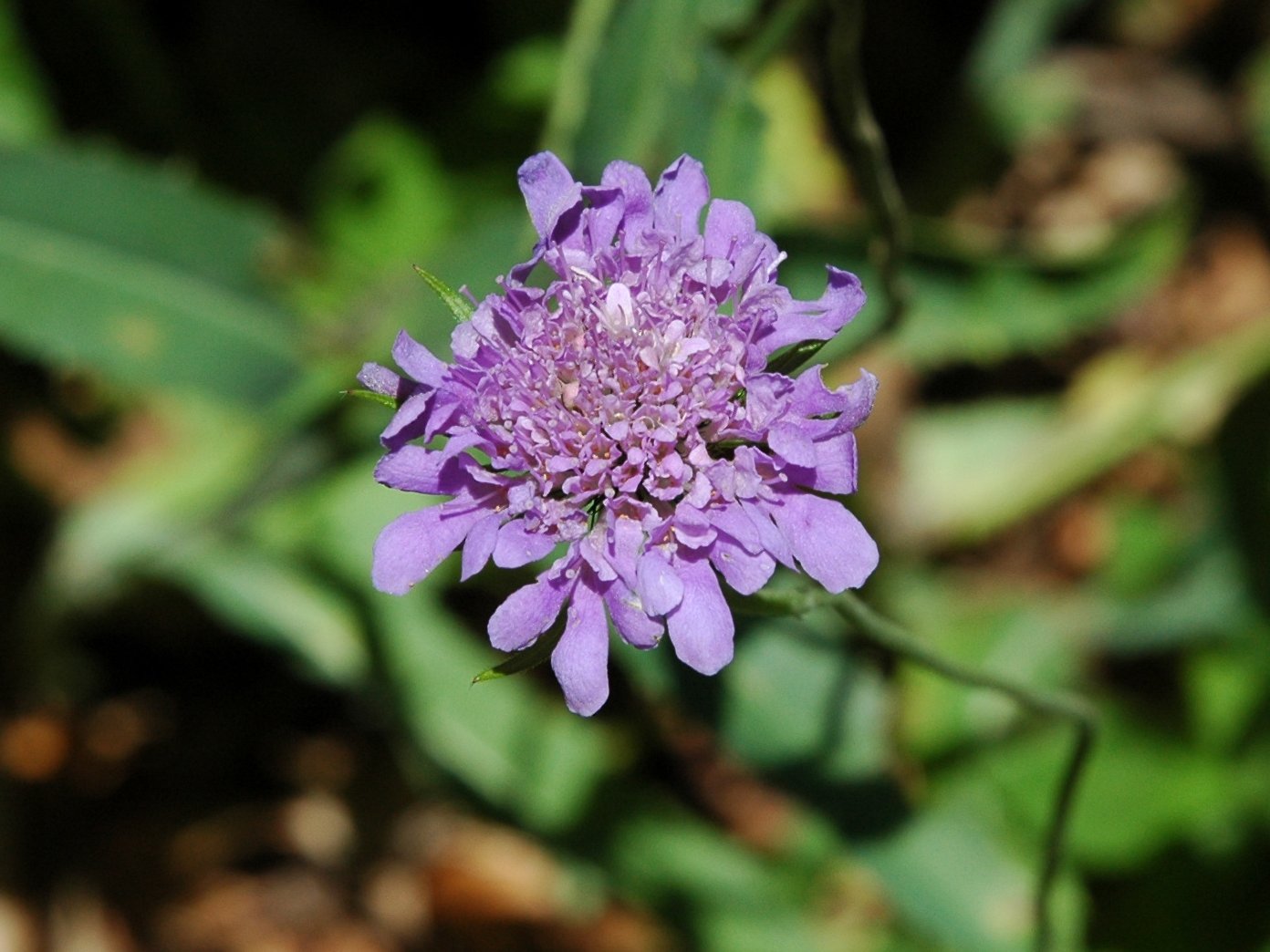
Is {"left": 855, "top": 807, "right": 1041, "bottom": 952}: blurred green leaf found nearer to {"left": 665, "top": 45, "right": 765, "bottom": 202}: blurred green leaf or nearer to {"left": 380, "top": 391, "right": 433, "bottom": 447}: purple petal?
{"left": 665, "top": 45, "right": 765, "bottom": 202}: blurred green leaf

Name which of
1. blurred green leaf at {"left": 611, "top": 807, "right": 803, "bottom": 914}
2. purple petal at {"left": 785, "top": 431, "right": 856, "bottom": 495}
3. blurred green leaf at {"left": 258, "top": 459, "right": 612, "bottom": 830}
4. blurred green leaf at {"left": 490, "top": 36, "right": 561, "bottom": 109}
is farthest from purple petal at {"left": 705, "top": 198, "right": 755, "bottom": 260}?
blurred green leaf at {"left": 611, "top": 807, "right": 803, "bottom": 914}

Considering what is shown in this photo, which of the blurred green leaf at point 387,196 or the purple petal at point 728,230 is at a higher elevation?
the blurred green leaf at point 387,196

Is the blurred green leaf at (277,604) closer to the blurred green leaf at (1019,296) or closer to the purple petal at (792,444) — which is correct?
the blurred green leaf at (1019,296)

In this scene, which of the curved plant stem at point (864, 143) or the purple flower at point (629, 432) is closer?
the purple flower at point (629, 432)

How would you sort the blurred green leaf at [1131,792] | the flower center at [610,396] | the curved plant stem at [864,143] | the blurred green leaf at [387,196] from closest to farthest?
the flower center at [610,396] < the curved plant stem at [864,143] < the blurred green leaf at [1131,792] < the blurred green leaf at [387,196]

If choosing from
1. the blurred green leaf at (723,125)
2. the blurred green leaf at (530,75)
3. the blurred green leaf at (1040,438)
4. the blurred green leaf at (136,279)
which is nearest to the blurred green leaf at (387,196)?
the blurred green leaf at (530,75)
